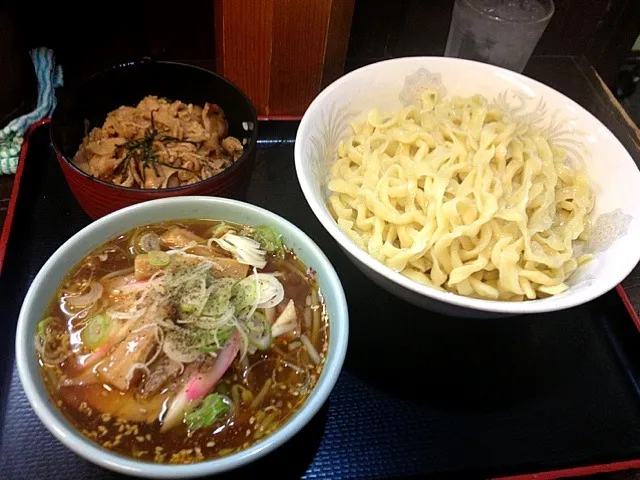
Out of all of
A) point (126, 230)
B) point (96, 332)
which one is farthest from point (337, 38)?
point (96, 332)

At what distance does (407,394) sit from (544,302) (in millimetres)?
388

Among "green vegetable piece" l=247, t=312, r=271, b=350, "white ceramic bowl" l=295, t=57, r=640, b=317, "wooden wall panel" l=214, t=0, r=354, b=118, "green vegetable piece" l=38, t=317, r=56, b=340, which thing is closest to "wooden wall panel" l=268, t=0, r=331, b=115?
"wooden wall panel" l=214, t=0, r=354, b=118

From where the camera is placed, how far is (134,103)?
1785 mm

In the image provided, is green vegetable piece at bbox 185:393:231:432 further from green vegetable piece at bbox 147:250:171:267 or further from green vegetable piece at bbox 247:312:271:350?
green vegetable piece at bbox 147:250:171:267

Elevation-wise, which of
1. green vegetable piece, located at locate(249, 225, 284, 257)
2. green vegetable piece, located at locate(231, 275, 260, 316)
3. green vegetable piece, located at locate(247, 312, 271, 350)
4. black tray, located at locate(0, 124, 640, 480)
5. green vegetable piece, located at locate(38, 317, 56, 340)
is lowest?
black tray, located at locate(0, 124, 640, 480)

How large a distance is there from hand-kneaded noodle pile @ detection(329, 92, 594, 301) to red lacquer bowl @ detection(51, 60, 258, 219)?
29 cm

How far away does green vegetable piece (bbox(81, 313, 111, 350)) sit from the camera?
3.91 ft

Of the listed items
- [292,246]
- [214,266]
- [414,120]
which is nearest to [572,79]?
[414,120]

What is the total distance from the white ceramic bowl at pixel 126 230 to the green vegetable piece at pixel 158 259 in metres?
0.12

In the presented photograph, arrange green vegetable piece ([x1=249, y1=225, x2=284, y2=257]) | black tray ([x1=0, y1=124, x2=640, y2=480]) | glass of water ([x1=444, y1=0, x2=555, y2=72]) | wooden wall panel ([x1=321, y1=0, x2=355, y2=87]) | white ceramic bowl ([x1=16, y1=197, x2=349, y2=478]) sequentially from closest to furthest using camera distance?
1. white ceramic bowl ([x1=16, y1=197, x2=349, y2=478])
2. black tray ([x1=0, y1=124, x2=640, y2=480])
3. green vegetable piece ([x1=249, y1=225, x2=284, y2=257])
4. wooden wall panel ([x1=321, y1=0, x2=355, y2=87])
5. glass of water ([x1=444, y1=0, x2=555, y2=72])

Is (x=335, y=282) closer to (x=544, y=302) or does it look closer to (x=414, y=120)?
(x=544, y=302)

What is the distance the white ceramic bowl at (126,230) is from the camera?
1.01 m

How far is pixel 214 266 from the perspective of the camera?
4.30 ft

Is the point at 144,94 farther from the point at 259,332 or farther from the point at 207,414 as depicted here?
the point at 207,414
